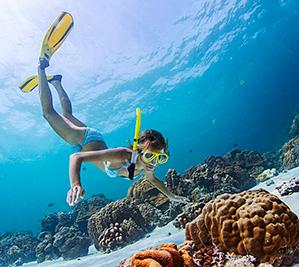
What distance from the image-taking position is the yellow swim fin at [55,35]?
26.8 ft

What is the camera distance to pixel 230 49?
181 ft

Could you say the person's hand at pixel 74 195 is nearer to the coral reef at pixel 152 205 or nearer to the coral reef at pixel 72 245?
the coral reef at pixel 152 205

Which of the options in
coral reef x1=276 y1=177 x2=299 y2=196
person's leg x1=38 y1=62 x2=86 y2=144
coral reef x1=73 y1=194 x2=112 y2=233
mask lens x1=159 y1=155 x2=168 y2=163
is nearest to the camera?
mask lens x1=159 y1=155 x2=168 y2=163

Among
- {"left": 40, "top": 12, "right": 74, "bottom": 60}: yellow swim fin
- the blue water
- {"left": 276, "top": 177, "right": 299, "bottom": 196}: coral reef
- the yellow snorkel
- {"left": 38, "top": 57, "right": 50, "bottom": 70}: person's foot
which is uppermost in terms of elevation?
the blue water

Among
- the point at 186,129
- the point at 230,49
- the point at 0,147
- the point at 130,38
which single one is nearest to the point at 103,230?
the point at 130,38

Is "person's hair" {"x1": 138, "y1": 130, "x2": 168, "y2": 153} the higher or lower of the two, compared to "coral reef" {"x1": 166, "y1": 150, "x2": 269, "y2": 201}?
lower

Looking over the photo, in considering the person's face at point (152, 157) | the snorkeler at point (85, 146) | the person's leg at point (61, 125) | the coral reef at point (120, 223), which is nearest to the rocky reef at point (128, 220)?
the coral reef at point (120, 223)

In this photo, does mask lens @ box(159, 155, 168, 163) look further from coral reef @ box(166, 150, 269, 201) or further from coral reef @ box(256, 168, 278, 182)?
coral reef @ box(256, 168, 278, 182)

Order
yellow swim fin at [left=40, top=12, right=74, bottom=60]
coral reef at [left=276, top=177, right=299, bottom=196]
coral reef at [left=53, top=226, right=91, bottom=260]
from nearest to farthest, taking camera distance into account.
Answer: coral reef at [left=276, top=177, right=299, bottom=196] < yellow swim fin at [left=40, top=12, right=74, bottom=60] < coral reef at [left=53, top=226, right=91, bottom=260]

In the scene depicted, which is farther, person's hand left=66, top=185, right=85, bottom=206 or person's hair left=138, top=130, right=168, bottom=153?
person's hair left=138, top=130, right=168, bottom=153

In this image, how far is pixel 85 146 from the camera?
6.79 metres

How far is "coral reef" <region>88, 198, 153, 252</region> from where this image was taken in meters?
9.34

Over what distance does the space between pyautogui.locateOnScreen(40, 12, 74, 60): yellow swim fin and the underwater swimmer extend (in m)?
0.47

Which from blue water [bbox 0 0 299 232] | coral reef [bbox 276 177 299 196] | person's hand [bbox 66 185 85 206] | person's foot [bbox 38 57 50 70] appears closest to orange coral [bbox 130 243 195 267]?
person's hand [bbox 66 185 85 206]
